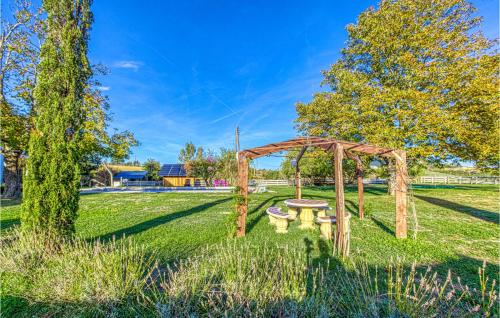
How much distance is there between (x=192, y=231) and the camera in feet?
19.7

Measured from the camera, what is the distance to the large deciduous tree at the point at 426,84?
31.1 feet

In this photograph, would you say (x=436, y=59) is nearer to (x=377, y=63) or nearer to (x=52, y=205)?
(x=377, y=63)

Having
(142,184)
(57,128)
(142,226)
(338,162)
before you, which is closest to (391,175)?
(338,162)

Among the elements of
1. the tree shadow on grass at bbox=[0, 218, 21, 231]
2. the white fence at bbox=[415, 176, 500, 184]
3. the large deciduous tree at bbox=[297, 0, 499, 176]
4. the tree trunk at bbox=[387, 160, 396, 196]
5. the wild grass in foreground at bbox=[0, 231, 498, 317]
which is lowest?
the tree shadow on grass at bbox=[0, 218, 21, 231]

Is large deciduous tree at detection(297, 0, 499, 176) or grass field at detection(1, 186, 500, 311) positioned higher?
large deciduous tree at detection(297, 0, 499, 176)

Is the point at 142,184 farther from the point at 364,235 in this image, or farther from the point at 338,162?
the point at 338,162

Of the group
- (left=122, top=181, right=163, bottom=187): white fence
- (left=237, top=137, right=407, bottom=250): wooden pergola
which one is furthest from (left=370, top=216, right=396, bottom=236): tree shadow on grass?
(left=122, top=181, right=163, bottom=187): white fence

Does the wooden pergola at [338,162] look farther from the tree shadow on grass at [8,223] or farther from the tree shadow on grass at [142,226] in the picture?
the tree shadow on grass at [8,223]

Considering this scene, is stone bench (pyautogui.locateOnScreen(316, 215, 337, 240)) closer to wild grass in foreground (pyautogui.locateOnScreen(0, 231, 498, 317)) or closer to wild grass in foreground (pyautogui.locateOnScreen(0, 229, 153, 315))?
wild grass in foreground (pyautogui.locateOnScreen(0, 231, 498, 317))

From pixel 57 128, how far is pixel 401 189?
25.6ft

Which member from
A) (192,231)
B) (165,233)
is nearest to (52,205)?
(165,233)

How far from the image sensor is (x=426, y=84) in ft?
34.9

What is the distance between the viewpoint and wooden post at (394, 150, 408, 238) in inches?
199

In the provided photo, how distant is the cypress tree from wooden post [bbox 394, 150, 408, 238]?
735cm
